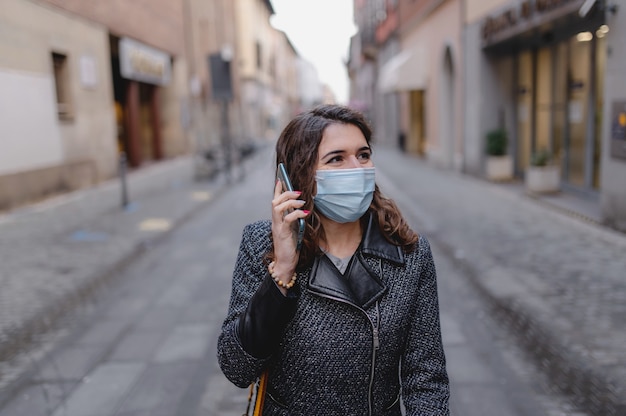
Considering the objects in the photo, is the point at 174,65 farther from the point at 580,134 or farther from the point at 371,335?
the point at 371,335

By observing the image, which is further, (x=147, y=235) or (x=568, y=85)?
(x=568, y=85)

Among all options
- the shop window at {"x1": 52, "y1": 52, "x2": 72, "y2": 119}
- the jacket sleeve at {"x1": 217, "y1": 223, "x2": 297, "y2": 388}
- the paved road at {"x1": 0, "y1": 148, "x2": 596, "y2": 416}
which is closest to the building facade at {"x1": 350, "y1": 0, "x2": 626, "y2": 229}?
the paved road at {"x1": 0, "y1": 148, "x2": 596, "y2": 416}

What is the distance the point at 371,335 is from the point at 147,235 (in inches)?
334

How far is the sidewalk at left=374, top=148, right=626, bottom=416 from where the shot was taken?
4250 millimetres

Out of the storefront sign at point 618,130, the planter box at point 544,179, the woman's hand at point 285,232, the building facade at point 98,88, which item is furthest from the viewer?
the building facade at point 98,88

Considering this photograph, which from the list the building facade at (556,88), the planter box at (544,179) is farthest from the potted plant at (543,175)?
the building facade at (556,88)

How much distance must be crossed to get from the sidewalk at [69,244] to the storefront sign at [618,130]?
684 centimetres

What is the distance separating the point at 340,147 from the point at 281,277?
0.44 metres

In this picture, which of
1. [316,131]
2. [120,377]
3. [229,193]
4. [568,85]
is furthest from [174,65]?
[316,131]

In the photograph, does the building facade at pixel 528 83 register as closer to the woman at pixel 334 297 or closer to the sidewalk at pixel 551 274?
the sidewalk at pixel 551 274

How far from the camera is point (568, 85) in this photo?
12.8m

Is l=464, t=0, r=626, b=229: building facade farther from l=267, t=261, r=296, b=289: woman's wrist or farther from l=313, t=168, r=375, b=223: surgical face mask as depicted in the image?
l=267, t=261, r=296, b=289: woman's wrist

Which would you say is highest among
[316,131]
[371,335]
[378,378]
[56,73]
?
[56,73]

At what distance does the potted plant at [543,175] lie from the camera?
40.7ft
